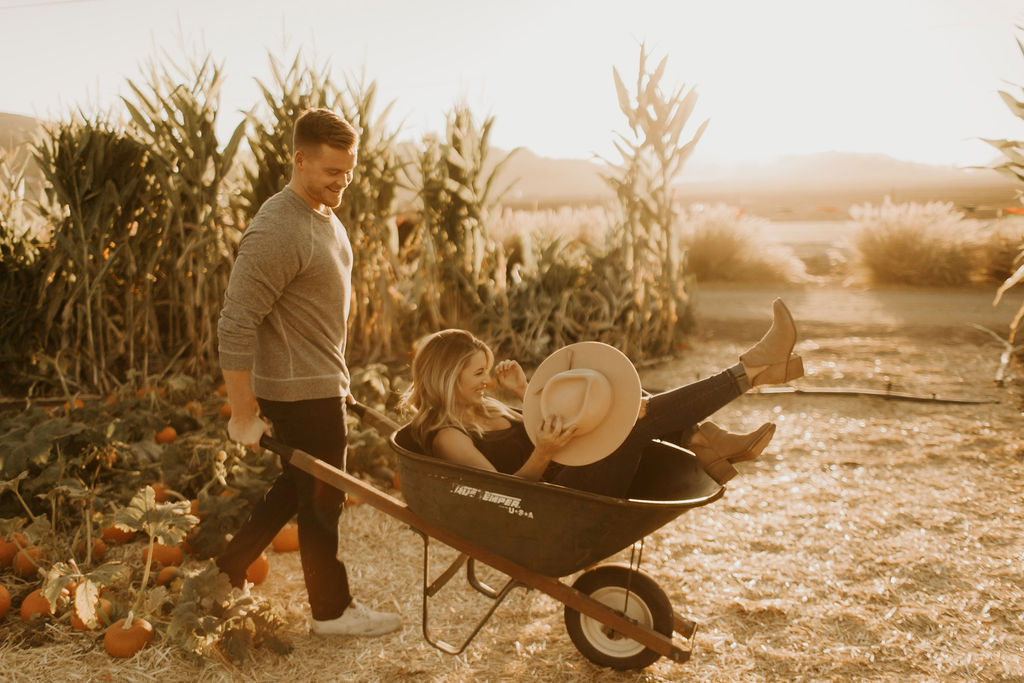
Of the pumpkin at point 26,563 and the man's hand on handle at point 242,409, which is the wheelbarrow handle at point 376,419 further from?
the pumpkin at point 26,563

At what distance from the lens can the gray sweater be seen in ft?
6.79

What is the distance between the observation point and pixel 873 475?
12.9 feet

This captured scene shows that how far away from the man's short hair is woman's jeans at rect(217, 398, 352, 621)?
0.73 m

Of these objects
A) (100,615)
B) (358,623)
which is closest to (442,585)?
(358,623)

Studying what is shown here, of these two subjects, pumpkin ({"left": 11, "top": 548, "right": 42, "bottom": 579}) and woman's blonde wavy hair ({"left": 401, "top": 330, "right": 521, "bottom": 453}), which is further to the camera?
pumpkin ({"left": 11, "top": 548, "right": 42, "bottom": 579})

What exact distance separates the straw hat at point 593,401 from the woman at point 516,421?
207mm

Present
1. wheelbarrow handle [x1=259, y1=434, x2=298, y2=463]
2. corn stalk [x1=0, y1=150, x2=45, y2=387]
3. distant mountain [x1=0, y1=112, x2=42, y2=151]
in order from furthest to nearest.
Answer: distant mountain [x1=0, y1=112, x2=42, y2=151]
corn stalk [x1=0, y1=150, x2=45, y2=387]
wheelbarrow handle [x1=259, y1=434, x2=298, y2=463]

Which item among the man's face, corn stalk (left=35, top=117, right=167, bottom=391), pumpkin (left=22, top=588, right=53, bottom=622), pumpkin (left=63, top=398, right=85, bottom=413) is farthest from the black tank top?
corn stalk (left=35, top=117, right=167, bottom=391)

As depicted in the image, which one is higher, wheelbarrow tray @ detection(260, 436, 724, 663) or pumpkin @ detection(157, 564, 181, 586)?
wheelbarrow tray @ detection(260, 436, 724, 663)

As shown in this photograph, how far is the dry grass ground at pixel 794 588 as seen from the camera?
2316 millimetres

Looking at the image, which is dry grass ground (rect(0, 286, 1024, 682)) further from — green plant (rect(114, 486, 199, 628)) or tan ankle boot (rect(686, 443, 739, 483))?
tan ankle boot (rect(686, 443, 739, 483))

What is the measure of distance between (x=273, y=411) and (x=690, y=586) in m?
1.60

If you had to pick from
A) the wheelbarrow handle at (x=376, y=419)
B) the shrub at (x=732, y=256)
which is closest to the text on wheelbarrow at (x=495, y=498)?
the wheelbarrow handle at (x=376, y=419)

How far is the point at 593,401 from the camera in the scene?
190 centimetres
